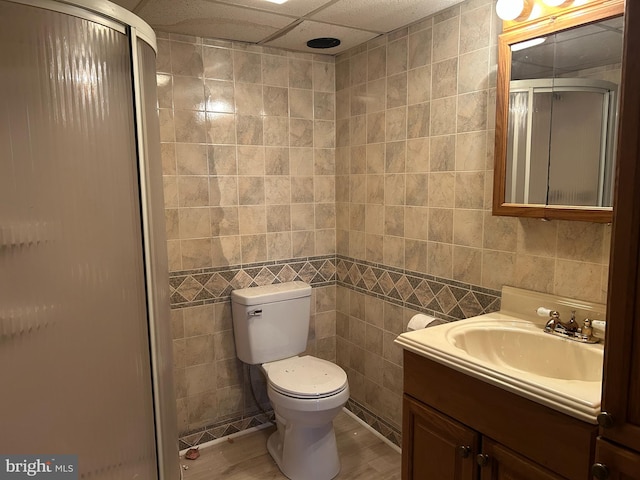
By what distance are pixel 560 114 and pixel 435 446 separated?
1.19 metres

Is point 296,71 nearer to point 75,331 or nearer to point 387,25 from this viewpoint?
point 387,25

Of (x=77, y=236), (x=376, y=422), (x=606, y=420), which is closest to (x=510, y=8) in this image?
(x=606, y=420)

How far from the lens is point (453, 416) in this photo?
148 cm

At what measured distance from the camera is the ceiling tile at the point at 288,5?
6.15ft

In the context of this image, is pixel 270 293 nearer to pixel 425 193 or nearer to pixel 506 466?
pixel 425 193

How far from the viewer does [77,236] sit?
1.19m

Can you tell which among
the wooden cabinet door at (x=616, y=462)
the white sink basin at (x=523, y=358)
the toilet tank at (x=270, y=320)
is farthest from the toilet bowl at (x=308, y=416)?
the wooden cabinet door at (x=616, y=462)

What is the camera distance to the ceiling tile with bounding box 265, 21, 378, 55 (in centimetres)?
219

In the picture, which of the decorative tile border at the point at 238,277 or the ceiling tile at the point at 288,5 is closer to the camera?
the ceiling tile at the point at 288,5

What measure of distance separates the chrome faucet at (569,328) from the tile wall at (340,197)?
0.15m

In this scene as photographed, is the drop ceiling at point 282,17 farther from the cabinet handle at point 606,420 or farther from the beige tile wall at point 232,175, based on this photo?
the cabinet handle at point 606,420

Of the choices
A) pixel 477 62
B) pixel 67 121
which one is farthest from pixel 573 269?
pixel 67 121

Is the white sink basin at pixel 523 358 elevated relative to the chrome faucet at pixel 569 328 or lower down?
lower down
